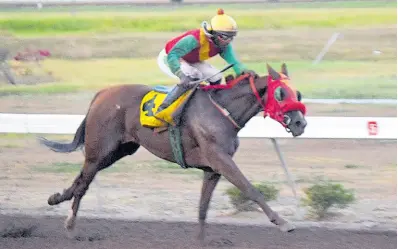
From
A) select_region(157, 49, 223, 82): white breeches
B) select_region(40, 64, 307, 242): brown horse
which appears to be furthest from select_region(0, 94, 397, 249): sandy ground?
select_region(157, 49, 223, 82): white breeches

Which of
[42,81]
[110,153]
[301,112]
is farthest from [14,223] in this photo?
[42,81]

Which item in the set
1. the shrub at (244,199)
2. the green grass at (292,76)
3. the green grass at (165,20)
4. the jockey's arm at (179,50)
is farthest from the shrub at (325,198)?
the green grass at (165,20)

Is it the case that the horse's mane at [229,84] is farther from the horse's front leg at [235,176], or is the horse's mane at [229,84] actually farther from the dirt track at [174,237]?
the dirt track at [174,237]

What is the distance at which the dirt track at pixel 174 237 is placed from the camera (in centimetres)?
708

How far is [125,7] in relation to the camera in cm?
1528

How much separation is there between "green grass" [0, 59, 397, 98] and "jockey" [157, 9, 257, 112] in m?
6.44

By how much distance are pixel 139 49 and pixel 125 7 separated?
669 mm

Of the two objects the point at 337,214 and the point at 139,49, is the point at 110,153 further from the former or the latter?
the point at 139,49

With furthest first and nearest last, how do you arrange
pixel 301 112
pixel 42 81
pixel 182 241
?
1. pixel 42 81
2. pixel 182 241
3. pixel 301 112

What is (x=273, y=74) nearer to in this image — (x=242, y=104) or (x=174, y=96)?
(x=242, y=104)

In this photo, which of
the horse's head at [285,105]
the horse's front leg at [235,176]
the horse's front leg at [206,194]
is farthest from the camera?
the horse's front leg at [206,194]

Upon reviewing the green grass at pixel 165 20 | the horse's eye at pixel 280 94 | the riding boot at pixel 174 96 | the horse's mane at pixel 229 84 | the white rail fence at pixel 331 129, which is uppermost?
the horse's eye at pixel 280 94

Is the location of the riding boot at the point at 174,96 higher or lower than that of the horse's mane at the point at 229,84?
lower

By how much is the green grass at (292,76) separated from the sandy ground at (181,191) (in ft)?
1.63
